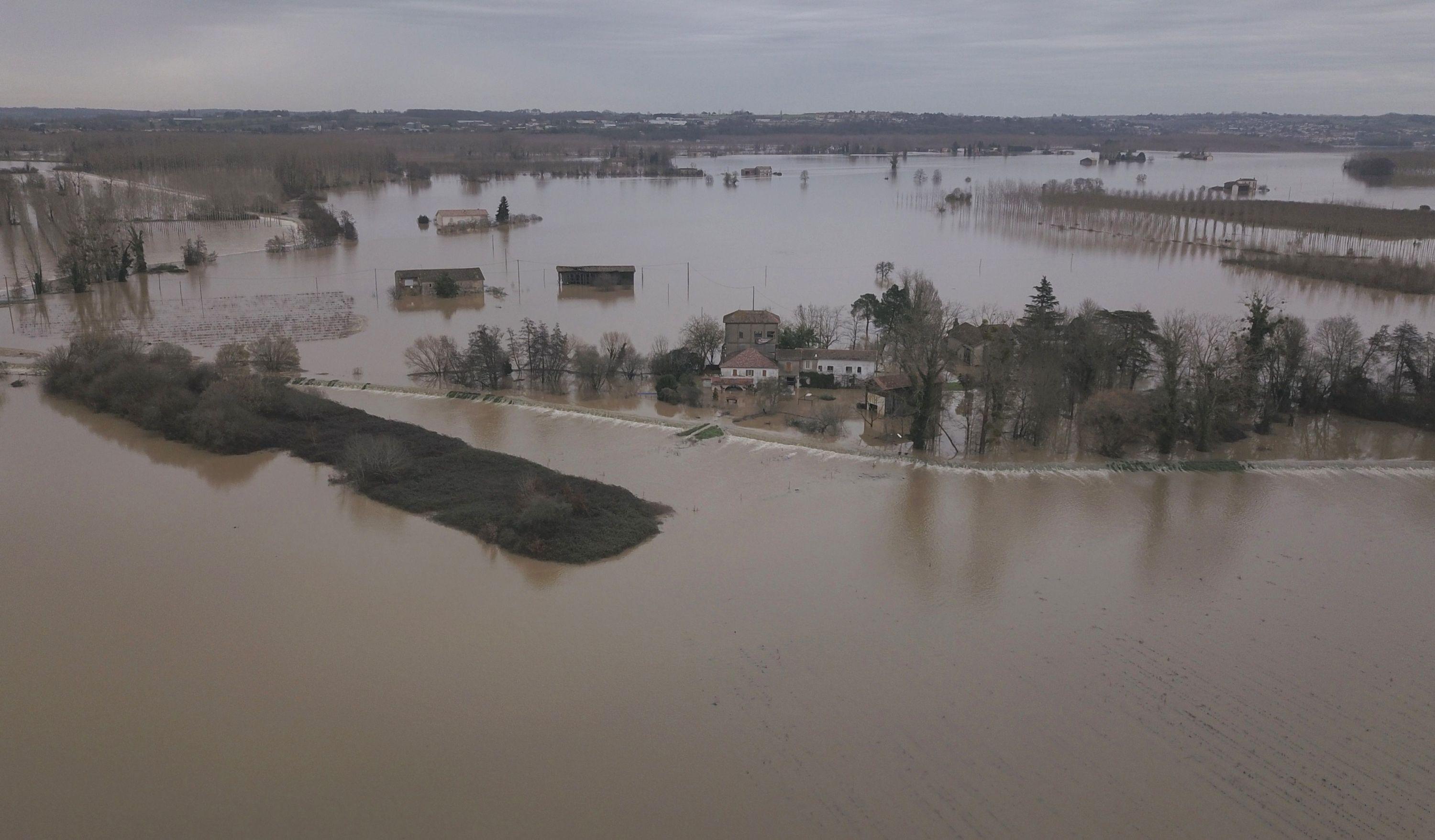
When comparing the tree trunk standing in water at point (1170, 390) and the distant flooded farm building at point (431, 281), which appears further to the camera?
the distant flooded farm building at point (431, 281)

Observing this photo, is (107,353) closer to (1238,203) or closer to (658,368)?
(658,368)

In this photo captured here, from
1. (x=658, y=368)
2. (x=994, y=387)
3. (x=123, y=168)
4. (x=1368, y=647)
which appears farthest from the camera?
(x=123, y=168)

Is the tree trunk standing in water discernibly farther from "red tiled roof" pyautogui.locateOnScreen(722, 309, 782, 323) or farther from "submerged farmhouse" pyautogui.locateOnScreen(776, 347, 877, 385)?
"red tiled roof" pyautogui.locateOnScreen(722, 309, 782, 323)

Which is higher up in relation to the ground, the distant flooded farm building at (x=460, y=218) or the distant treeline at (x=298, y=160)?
the distant treeline at (x=298, y=160)

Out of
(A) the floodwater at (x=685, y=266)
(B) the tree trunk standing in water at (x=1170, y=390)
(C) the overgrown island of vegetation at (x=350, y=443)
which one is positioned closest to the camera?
(C) the overgrown island of vegetation at (x=350, y=443)

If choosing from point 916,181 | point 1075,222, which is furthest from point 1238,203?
point 916,181

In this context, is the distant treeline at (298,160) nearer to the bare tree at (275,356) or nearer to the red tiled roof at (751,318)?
the bare tree at (275,356)

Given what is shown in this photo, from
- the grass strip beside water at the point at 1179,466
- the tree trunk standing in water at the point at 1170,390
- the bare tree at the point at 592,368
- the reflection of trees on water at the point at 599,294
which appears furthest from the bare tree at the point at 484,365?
the tree trunk standing in water at the point at 1170,390

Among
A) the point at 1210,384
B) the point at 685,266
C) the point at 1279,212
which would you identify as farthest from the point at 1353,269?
the point at 685,266
